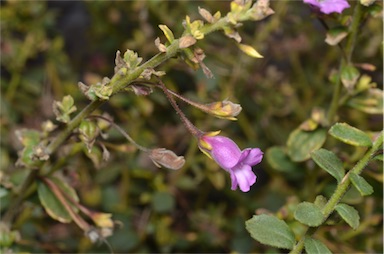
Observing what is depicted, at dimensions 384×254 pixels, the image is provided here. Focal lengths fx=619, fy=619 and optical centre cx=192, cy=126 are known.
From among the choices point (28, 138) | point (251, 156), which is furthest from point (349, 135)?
point (28, 138)

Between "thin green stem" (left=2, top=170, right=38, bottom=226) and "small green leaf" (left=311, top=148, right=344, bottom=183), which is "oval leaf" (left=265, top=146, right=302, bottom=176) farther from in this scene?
"thin green stem" (left=2, top=170, right=38, bottom=226)

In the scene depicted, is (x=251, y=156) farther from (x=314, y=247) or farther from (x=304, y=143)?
(x=304, y=143)

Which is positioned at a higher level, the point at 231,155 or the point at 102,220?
the point at 231,155

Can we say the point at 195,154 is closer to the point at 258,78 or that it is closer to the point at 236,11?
the point at 258,78

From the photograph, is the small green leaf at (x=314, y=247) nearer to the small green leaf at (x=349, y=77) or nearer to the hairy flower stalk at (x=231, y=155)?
the hairy flower stalk at (x=231, y=155)

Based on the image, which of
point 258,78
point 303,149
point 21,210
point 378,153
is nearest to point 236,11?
point 378,153
